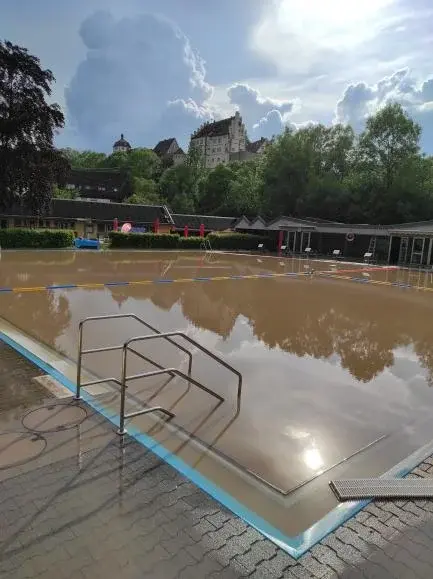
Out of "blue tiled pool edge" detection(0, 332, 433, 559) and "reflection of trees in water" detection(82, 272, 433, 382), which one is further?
"reflection of trees in water" detection(82, 272, 433, 382)

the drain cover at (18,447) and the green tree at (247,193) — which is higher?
the green tree at (247,193)

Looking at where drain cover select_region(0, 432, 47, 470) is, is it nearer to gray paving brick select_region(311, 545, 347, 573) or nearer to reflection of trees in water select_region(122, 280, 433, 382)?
gray paving brick select_region(311, 545, 347, 573)

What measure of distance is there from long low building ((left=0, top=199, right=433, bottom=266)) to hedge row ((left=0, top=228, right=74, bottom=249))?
5.46 metres

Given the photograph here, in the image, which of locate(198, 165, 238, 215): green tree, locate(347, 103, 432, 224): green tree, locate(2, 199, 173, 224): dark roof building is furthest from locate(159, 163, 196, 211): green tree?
locate(347, 103, 432, 224): green tree

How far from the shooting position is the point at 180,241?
33.2 metres

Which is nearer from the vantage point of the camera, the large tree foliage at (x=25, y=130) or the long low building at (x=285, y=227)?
the large tree foliage at (x=25, y=130)

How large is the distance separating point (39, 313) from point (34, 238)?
62.1ft

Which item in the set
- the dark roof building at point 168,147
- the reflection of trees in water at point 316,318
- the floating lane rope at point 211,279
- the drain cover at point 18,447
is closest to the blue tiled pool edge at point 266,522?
the drain cover at point 18,447

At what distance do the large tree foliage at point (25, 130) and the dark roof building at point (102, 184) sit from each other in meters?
40.7

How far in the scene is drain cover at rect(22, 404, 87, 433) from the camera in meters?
3.92

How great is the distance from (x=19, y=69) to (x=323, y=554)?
96.9ft

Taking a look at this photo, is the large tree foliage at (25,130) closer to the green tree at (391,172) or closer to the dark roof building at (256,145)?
the green tree at (391,172)

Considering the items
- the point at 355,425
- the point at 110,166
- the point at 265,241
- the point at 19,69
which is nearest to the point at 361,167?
the point at 265,241

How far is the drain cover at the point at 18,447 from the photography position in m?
3.36
